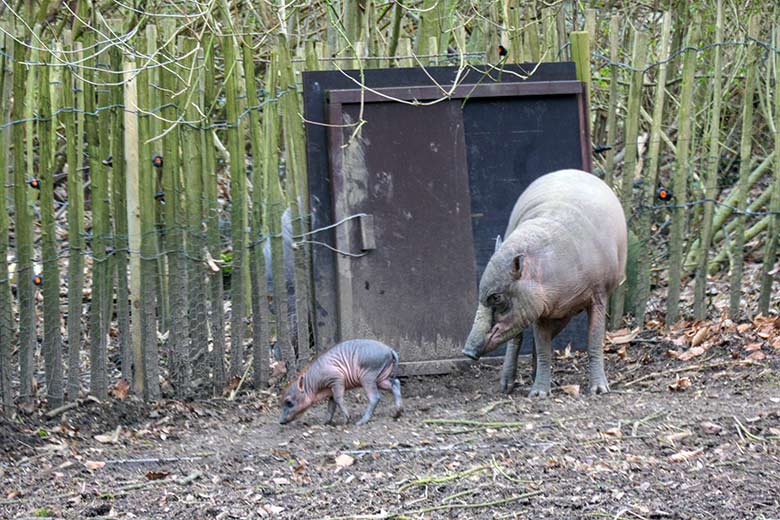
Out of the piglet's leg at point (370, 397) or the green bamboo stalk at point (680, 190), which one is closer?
the piglet's leg at point (370, 397)

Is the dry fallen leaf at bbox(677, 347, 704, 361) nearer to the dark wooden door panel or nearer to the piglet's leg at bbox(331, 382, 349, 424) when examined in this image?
the dark wooden door panel

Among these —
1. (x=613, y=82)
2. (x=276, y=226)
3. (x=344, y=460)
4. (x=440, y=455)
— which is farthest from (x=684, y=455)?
(x=613, y=82)

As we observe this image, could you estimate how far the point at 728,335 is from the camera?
7.52m

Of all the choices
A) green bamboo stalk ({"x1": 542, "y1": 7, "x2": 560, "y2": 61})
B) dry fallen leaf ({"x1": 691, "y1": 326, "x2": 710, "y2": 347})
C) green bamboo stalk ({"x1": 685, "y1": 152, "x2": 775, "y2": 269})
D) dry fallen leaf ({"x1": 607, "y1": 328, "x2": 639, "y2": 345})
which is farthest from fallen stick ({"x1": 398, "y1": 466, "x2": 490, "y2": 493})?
green bamboo stalk ({"x1": 685, "y1": 152, "x2": 775, "y2": 269})

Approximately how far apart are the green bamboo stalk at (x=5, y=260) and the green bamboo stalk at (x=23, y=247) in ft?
0.18

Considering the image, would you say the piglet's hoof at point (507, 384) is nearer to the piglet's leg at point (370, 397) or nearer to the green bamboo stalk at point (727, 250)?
the piglet's leg at point (370, 397)

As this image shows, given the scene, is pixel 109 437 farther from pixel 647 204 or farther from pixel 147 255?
pixel 647 204

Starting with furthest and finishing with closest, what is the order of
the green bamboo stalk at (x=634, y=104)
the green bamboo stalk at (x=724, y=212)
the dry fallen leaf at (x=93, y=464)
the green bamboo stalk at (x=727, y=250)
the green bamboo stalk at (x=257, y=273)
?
1. the green bamboo stalk at (x=724, y=212)
2. the green bamboo stalk at (x=727, y=250)
3. the green bamboo stalk at (x=634, y=104)
4. the green bamboo stalk at (x=257, y=273)
5. the dry fallen leaf at (x=93, y=464)

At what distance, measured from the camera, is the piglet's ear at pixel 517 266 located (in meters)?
6.23

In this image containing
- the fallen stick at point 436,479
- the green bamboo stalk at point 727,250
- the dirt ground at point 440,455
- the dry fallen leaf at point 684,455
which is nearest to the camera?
the dirt ground at point 440,455

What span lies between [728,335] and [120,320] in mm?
4012

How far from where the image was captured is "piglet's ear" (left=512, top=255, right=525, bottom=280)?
20.4 ft

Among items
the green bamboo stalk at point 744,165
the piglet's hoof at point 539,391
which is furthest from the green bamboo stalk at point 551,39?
the piglet's hoof at point 539,391

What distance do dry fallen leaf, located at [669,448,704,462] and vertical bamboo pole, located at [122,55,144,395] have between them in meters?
3.33
